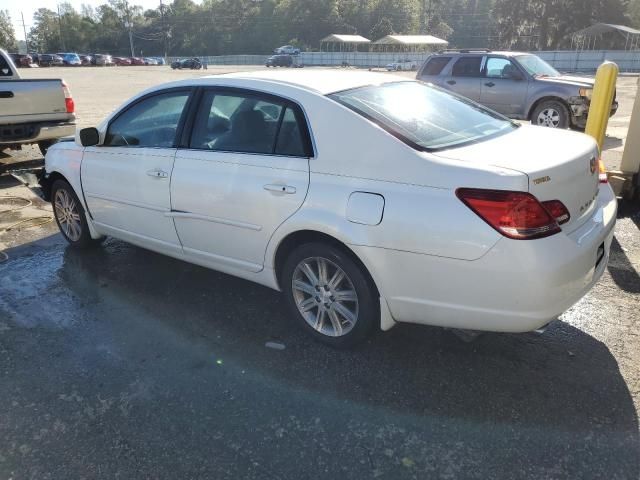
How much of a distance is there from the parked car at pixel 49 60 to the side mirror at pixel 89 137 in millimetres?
71658

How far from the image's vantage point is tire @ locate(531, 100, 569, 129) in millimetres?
11336

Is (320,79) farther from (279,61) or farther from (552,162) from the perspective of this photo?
(279,61)

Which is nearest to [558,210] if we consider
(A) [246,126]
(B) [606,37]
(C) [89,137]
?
(A) [246,126]

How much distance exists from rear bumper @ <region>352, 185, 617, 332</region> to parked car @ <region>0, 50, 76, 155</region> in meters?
7.24

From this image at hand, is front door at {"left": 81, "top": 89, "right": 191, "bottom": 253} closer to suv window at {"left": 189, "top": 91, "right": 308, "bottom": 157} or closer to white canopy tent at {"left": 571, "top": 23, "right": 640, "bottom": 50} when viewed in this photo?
suv window at {"left": 189, "top": 91, "right": 308, "bottom": 157}

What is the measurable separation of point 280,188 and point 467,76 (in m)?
10.5

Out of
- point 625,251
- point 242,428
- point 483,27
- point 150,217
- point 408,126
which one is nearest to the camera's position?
point 242,428

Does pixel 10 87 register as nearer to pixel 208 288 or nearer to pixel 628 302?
pixel 208 288

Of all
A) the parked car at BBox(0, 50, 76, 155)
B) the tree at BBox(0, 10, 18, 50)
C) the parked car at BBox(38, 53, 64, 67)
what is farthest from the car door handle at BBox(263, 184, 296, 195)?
the tree at BBox(0, 10, 18, 50)

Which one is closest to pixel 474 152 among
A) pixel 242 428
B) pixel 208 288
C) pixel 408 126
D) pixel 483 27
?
pixel 408 126

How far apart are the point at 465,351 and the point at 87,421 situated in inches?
86.5

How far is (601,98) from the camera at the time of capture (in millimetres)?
6352

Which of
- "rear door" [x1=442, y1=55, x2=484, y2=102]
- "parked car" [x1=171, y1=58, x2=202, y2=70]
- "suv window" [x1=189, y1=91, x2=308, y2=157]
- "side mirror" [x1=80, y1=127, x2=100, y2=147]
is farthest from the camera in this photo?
"parked car" [x1=171, y1=58, x2=202, y2=70]

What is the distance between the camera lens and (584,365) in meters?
3.20
